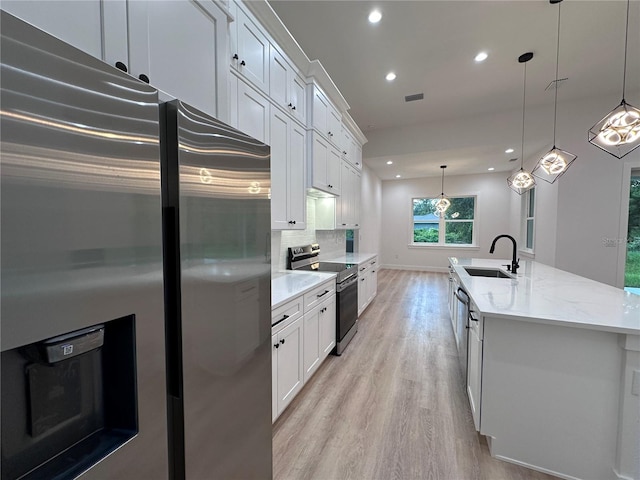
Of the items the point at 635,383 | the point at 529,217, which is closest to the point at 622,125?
the point at 635,383

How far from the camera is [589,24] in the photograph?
9.21 ft

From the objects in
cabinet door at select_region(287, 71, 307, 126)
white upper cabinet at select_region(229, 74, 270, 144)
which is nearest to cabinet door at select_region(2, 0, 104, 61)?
white upper cabinet at select_region(229, 74, 270, 144)

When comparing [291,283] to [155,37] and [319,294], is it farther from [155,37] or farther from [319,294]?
[155,37]

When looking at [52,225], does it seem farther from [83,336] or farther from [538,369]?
[538,369]

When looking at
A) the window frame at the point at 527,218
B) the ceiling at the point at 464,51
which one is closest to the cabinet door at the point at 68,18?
the ceiling at the point at 464,51

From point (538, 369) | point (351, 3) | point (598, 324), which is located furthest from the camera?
point (351, 3)

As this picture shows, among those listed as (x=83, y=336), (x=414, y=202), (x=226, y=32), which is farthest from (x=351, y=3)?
(x=414, y=202)

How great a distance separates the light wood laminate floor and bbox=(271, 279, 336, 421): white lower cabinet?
0.69ft

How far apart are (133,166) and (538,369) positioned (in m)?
2.10

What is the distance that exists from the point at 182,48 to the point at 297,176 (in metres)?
1.55

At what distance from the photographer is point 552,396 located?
1496 mm

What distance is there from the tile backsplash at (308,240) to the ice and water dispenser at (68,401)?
6.63 feet

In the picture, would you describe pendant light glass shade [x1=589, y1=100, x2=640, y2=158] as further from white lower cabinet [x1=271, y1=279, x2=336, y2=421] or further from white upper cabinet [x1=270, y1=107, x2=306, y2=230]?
white lower cabinet [x1=271, y1=279, x2=336, y2=421]

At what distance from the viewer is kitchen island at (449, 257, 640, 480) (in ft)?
4.50
